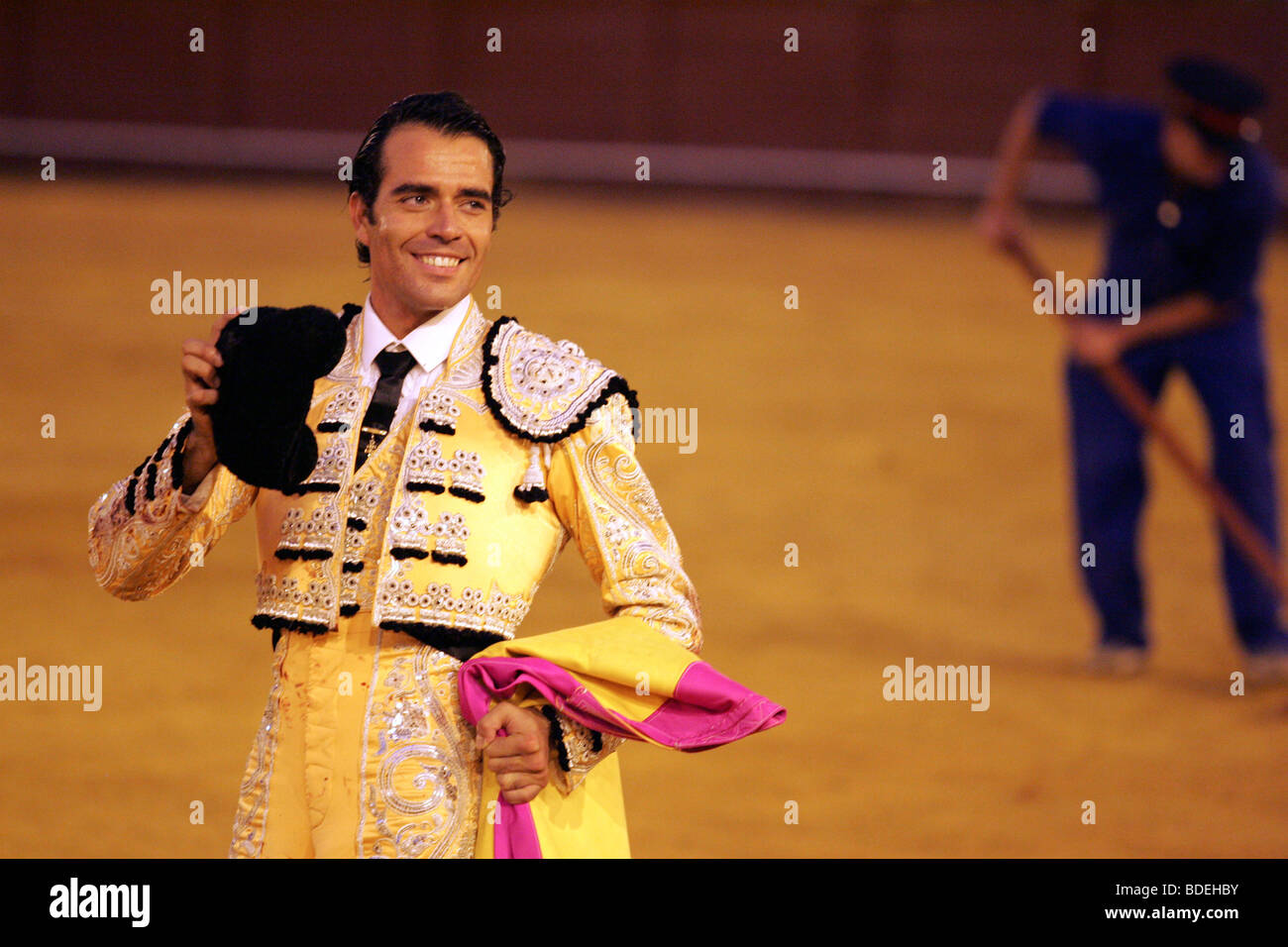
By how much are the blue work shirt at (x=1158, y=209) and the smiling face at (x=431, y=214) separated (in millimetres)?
4464

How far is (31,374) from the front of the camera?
9719 millimetres

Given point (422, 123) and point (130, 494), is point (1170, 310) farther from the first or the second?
point (130, 494)

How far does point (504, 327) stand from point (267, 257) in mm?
10096

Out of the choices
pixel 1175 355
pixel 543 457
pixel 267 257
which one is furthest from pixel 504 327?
pixel 267 257

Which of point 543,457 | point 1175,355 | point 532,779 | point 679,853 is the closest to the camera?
point 532,779

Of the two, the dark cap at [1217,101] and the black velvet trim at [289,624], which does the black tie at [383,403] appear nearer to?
the black velvet trim at [289,624]

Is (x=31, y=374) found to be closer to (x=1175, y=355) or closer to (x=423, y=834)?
(x=1175, y=355)

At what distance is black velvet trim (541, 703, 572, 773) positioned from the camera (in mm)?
2018

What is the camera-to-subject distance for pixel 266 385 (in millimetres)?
1951

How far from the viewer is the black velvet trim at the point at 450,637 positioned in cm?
205

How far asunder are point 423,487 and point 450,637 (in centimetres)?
18

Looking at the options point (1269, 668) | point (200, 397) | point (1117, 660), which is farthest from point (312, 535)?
point (1269, 668)

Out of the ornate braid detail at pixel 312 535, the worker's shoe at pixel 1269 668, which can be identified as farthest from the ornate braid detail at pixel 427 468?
the worker's shoe at pixel 1269 668

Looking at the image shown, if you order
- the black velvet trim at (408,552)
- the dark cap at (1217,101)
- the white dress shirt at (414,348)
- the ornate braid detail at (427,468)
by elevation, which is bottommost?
the black velvet trim at (408,552)
